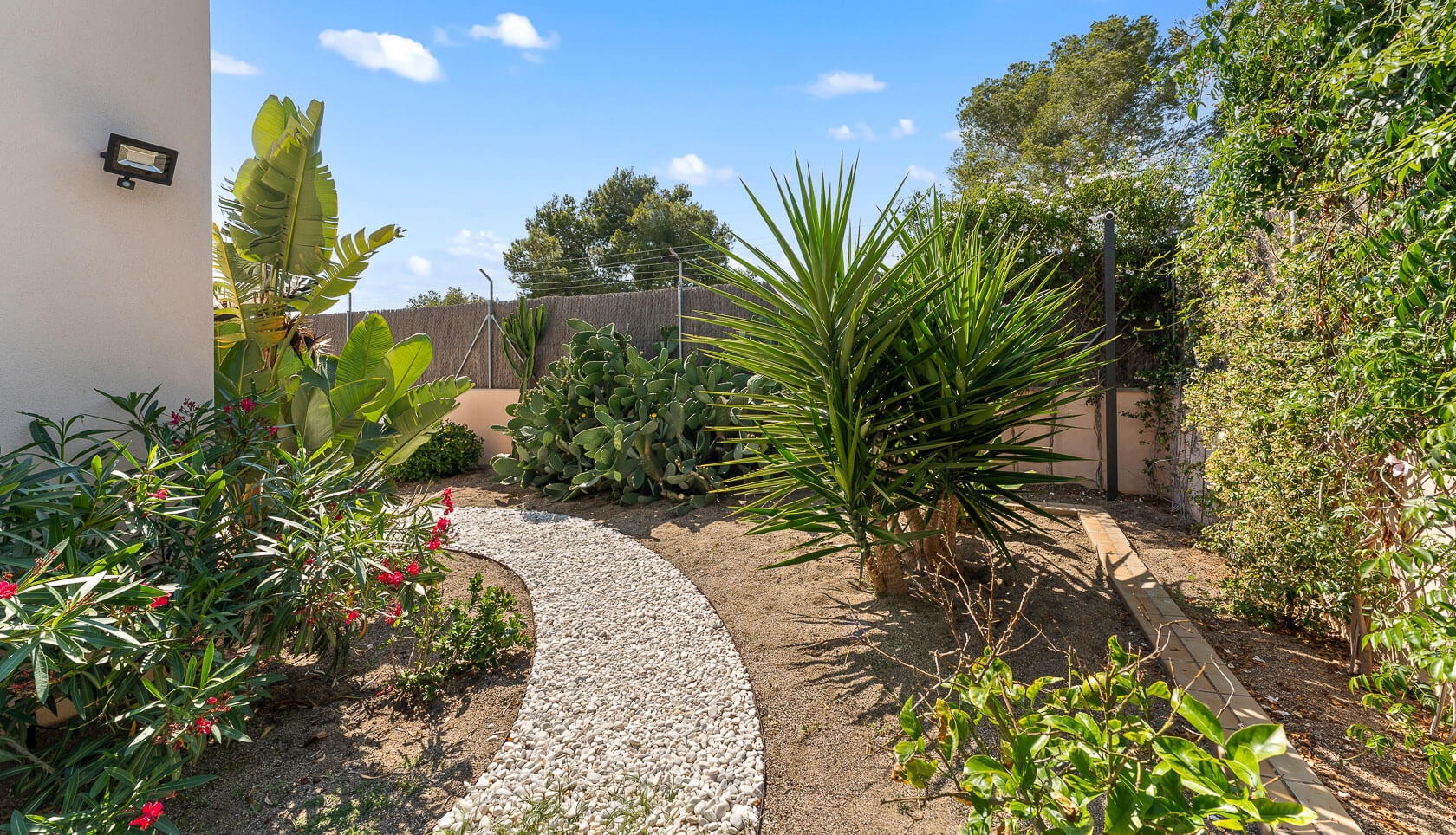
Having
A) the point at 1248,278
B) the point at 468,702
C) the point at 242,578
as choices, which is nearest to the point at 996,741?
the point at 468,702

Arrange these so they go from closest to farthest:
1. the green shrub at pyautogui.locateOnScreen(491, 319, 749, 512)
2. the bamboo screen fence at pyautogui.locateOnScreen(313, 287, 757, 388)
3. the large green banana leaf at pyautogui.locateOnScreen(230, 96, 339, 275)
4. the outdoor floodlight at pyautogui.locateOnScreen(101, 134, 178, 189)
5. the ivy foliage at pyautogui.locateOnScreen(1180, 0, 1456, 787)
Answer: the ivy foliage at pyautogui.locateOnScreen(1180, 0, 1456, 787)
the outdoor floodlight at pyautogui.locateOnScreen(101, 134, 178, 189)
the large green banana leaf at pyautogui.locateOnScreen(230, 96, 339, 275)
the green shrub at pyautogui.locateOnScreen(491, 319, 749, 512)
the bamboo screen fence at pyautogui.locateOnScreen(313, 287, 757, 388)

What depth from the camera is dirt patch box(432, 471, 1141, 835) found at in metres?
2.05

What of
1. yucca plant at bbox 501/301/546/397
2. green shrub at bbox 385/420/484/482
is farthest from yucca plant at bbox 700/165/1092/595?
green shrub at bbox 385/420/484/482

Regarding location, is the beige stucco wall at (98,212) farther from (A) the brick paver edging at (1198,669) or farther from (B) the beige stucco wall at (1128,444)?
(B) the beige stucco wall at (1128,444)

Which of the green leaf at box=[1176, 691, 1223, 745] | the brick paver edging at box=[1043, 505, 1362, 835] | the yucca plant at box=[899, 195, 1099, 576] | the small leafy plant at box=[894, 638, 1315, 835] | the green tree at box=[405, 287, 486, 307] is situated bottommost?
the brick paver edging at box=[1043, 505, 1362, 835]

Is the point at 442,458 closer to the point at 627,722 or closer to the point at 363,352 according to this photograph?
the point at 363,352

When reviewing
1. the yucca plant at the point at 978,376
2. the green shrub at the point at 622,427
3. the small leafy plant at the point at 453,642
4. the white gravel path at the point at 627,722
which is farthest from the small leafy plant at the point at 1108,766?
the green shrub at the point at 622,427

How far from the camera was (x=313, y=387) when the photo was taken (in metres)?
3.34

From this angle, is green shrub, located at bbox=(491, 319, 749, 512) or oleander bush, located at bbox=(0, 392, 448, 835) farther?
green shrub, located at bbox=(491, 319, 749, 512)

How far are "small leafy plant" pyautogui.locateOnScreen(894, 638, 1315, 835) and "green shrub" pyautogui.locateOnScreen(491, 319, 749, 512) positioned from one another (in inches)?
146

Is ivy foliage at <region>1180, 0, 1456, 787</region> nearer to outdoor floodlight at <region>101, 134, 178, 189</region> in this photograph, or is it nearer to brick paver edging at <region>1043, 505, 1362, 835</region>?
brick paver edging at <region>1043, 505, 1362, 835</region>

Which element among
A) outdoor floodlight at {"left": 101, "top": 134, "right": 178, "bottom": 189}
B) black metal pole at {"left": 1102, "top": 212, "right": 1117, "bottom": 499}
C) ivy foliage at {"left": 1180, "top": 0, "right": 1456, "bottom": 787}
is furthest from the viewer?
black metal pole at {"left": 1102, "top": 212, "right": 1117, "bottom": 499}

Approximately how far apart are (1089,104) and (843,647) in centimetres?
1584

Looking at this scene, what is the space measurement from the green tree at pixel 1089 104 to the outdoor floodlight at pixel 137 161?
13.5 meters
